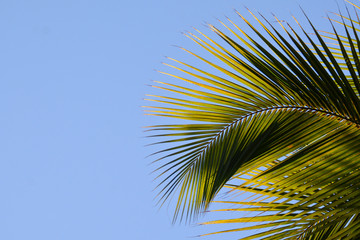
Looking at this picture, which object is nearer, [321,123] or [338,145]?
[338,145]

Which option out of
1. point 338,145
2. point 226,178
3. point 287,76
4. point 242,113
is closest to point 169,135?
point 242,113

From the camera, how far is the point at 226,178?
161 cm

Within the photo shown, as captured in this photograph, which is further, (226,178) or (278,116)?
(278,116)

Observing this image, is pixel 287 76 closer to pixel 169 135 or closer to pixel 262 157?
pixel 262 157

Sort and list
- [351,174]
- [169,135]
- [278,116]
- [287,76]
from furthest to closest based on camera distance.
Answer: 1. [169,135]
2. [278,116]
3. [287,76]
4. [351,174]

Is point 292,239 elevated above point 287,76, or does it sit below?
below

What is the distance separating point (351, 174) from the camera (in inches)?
60.3

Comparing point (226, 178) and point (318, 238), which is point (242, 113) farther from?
point (318, 238)

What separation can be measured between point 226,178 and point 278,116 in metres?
0.36

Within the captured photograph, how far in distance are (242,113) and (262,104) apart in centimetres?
9

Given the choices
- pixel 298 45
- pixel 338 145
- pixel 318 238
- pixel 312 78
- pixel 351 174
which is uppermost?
pixel 298 45

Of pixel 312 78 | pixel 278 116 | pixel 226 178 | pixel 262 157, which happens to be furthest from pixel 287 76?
pixel 226 178

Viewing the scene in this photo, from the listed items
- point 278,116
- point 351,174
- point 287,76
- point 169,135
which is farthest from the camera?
point 169,135

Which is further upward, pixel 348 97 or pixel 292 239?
pixel 348 97
